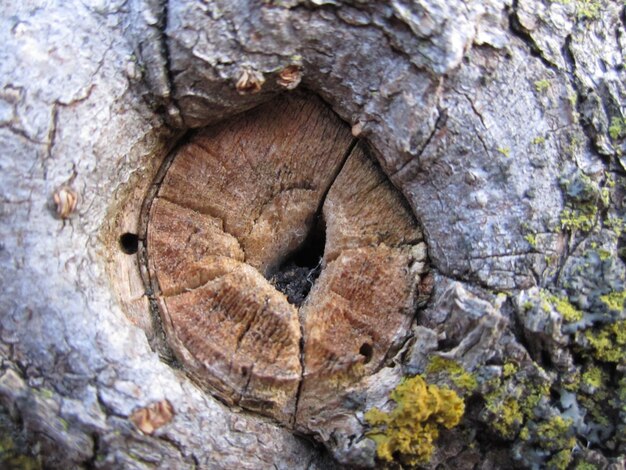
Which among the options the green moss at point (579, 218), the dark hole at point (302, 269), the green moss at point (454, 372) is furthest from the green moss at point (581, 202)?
the dark hole at point (302, 269)

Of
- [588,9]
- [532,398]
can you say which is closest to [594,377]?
[532,398]

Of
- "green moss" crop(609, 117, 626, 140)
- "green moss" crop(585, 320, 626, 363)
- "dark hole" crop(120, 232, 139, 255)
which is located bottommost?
"dark hole" crop(120, 232, 139, 255)

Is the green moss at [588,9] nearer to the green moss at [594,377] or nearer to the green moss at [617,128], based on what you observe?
the green moss at [617,128]

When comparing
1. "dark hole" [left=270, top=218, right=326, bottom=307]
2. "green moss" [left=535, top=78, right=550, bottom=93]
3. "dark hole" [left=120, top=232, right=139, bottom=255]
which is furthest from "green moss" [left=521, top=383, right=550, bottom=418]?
"dark hole" [left=120, top=232, right=139, bottom=255]

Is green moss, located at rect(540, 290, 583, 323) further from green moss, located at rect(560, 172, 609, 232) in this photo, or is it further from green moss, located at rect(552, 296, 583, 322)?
green moss, located at rect(560, 172, 609, 232)

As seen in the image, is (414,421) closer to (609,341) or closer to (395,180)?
(609,341)

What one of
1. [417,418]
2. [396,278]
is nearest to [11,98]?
[396,278]

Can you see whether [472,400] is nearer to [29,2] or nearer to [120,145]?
[120,145]

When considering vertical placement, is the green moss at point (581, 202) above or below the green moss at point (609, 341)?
above
